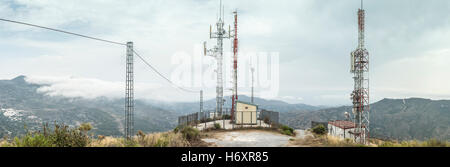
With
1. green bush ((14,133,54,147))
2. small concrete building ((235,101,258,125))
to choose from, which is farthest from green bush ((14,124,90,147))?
small concrete building ((235,101,258,125))

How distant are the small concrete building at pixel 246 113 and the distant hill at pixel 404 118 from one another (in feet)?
325

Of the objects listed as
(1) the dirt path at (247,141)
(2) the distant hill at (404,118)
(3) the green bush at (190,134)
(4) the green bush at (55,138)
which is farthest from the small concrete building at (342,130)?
(2) the distant hill at (404,118)

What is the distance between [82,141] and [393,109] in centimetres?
19845

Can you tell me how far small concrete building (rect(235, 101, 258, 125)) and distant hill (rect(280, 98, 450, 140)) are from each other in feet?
325

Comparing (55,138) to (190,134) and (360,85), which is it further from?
(360,85)

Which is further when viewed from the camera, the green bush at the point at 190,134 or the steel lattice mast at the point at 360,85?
the steel lattice mast at the point at 360,85

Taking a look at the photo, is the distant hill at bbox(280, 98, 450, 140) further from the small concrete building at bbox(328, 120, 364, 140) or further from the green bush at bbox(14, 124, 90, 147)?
the green bush at bbox(14, 124, 90, 147)

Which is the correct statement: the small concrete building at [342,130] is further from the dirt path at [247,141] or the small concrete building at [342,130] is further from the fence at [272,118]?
the dirt path at [247,141]

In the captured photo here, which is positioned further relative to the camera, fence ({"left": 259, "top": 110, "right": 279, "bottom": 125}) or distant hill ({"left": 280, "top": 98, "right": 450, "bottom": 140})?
distant hill ({"left": 280, "top": 98, "right": 450, "bottom": 140})

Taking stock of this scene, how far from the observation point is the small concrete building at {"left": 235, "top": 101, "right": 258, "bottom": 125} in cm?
2192

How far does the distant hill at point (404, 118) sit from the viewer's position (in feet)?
403

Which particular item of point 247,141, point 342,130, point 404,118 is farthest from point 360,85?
point 404,118
